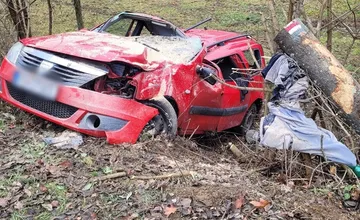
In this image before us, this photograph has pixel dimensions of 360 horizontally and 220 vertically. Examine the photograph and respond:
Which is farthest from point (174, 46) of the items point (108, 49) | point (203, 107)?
point (108, 49)

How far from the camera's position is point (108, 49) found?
5133 millimetres

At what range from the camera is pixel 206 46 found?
6.43 metres

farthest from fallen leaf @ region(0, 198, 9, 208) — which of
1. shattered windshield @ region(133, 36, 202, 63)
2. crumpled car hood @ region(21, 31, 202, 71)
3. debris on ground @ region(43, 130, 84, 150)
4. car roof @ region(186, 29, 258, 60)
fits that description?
car roof @ region(186, 29, 258, 60)

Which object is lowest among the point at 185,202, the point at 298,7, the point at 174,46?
the point at 185,202

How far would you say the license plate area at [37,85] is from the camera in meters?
4.84

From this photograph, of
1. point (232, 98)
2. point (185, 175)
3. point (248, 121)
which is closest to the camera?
point (185, 175)

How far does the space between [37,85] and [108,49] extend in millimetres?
841

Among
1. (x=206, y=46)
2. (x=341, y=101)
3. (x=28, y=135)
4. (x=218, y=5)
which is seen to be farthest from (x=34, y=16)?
(x=341, y=101)

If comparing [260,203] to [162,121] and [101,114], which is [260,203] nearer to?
[162,121]

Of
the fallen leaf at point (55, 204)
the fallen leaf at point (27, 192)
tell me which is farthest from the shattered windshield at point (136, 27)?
the fallen leaf at point (55, 204)

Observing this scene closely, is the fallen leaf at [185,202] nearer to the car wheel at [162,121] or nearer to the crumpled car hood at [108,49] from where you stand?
the car wheel at [162,121]

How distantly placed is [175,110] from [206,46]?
55.5 inches

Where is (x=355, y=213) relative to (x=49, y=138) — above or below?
below

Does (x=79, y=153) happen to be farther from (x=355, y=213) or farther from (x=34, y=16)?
(x=34, y=16)
